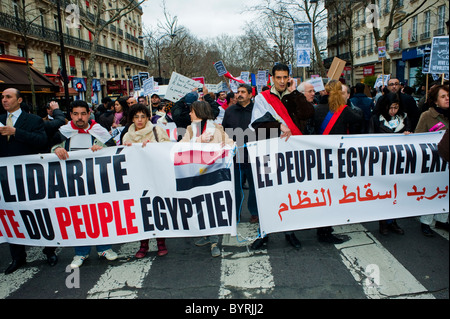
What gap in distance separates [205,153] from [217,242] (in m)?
1.19

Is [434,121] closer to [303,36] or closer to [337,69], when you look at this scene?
[337,69]

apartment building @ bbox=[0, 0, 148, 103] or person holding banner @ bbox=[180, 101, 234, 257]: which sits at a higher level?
apartment building @ bbox=[0, 0, 148, 103]

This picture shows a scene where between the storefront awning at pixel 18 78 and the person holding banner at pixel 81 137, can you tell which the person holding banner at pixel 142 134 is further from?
the storefront awning at pixel 18 78

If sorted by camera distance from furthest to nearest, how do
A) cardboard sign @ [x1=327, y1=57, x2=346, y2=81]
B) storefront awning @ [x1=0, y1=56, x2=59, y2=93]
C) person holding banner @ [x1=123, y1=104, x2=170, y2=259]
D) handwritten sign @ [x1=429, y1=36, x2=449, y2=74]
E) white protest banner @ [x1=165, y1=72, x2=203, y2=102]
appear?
1. storefront awning @ [x1=0, y1=56, x2=59, y2=93]
2. white protest banner @ [x1=165, y1=72, x2=203, y2=102]
3. handwritten sign @ [x1=429, y1=36, x2=449, y2=74]
4. cardboard sign @ [x1=327, y1=57, x2=346, y2=81]
5. person holding banner @ [x1=123, y1=104, x2=170, y2=259]

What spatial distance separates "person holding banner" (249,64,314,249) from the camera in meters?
4.41

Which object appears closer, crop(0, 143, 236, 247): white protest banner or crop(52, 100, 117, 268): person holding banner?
crop(0, 143, 236, 247): white protest banner

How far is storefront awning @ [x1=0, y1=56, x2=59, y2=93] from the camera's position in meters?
20.2

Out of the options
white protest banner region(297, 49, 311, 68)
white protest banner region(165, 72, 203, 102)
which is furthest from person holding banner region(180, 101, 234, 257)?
white protest banner region(297, 49, 311, 68)

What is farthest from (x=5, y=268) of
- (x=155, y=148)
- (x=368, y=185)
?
(x=368, y=185)

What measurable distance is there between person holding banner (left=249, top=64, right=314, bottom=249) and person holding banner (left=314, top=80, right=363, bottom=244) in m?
0.26

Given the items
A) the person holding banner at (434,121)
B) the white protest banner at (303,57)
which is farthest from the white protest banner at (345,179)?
the white protest banner at (303,57)

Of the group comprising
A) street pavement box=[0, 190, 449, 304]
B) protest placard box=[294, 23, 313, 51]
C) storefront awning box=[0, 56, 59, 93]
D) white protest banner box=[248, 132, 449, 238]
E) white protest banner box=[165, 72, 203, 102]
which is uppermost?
storefront awning box=[0, 56, 59, 93]

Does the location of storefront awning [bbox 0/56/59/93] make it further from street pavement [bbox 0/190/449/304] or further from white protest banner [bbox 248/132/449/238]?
white protest banner [bbox 248/132/449/238]

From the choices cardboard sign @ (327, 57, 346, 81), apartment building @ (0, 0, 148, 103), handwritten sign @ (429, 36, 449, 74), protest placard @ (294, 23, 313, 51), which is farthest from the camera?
apartment building @ (0, 0, 148, 103)
